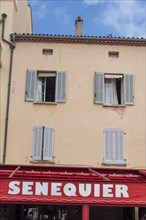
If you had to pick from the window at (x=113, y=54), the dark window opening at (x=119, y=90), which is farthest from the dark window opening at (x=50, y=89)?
the dark window opening at (x=119, y=90)

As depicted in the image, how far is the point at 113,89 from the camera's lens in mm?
17953

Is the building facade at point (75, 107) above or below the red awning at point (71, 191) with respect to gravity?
above

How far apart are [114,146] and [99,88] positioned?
2.37 metres

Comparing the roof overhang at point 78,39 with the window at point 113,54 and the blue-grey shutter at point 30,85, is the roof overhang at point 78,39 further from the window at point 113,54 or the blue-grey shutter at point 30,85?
the blue-grey shutter at point 30,85

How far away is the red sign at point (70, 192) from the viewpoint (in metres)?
9.54

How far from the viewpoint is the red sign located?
9539mm

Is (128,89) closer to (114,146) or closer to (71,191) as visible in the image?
(114,146)

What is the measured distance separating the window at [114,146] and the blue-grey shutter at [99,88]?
1219 mm

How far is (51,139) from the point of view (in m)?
16.9

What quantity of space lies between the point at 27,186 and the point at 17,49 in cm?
932

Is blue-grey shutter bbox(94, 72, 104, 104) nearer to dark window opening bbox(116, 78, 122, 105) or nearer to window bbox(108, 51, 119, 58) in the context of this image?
dark window opening bbox(116, 78, 122, 105)

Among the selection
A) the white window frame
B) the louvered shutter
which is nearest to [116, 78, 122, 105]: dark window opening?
the white window frame

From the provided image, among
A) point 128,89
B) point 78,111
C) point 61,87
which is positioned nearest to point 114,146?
point 78,111

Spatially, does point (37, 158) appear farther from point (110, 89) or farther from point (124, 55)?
point (124, 55)
